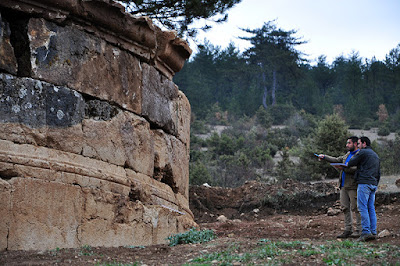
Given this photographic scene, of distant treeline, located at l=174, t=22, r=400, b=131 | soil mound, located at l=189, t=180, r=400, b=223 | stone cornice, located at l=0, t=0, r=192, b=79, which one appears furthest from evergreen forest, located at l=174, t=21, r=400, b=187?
stone cornice, located at l=0, t=0, r=192, b=79

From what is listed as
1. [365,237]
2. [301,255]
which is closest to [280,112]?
[365,237]

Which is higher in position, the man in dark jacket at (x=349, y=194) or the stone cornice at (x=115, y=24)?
the stone cornice at (x=115, y=24)

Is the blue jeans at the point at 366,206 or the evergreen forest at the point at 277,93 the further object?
the evergreen forest at the point at 277,93

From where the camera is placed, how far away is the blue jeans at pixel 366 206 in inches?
256

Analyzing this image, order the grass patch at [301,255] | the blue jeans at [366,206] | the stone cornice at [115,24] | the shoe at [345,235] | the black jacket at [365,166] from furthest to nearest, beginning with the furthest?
the shoe at [345,235], the black jacket at [365,166], the blue jeans at [366,206], the stone cornice at [115,24], the grass patch at [301,255]

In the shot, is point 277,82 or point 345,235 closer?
point 345,235

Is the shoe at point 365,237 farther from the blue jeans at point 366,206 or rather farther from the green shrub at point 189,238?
the green shrub at point 189,238

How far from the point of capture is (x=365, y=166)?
672 cm

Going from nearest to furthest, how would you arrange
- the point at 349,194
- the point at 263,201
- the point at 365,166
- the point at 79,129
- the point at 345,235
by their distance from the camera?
the point at 79,129, the point at 365,166, the point at 345,235, the point at 349,194, the point at 263,201

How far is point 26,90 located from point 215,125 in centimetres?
3256

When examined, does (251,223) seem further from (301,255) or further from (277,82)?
(277,82)

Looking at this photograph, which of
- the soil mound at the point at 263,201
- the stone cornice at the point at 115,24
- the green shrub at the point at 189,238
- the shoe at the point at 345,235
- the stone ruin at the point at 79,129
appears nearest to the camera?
the stone ruin at the point at 79,129

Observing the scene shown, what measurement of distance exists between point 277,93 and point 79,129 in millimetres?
39553

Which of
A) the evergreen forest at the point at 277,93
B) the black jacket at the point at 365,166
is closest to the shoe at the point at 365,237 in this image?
the black jacket at the point at 365,166
